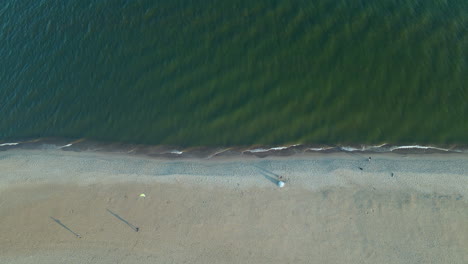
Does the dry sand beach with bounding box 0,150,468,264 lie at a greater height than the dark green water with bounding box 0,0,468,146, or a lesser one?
lesser

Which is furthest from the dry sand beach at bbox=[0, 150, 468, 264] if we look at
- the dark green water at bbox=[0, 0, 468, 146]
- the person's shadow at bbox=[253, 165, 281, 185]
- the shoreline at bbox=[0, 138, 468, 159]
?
the dark green water at bbox=[0, 0, 468, 146]

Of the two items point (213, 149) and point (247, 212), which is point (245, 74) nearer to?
point (213, 149)

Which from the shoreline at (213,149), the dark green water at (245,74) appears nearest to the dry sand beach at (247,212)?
the shoreline at (213,149)

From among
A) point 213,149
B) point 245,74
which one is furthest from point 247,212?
point 245,74

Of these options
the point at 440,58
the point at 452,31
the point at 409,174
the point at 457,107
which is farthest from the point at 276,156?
the point at 452,31

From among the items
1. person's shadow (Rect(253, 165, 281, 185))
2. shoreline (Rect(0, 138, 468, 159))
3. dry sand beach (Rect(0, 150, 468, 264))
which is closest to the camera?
dry sand beach (Rect(0, 150, 468, 264))

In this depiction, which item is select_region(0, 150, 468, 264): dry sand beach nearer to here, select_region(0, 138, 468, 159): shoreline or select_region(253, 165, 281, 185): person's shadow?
select_region(253, 165, 281, 185): person's shadow

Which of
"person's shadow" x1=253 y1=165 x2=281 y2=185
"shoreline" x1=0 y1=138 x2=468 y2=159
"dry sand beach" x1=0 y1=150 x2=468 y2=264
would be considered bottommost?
"dry sand beach" x1=0 y1=150 x2=468 y2=264
